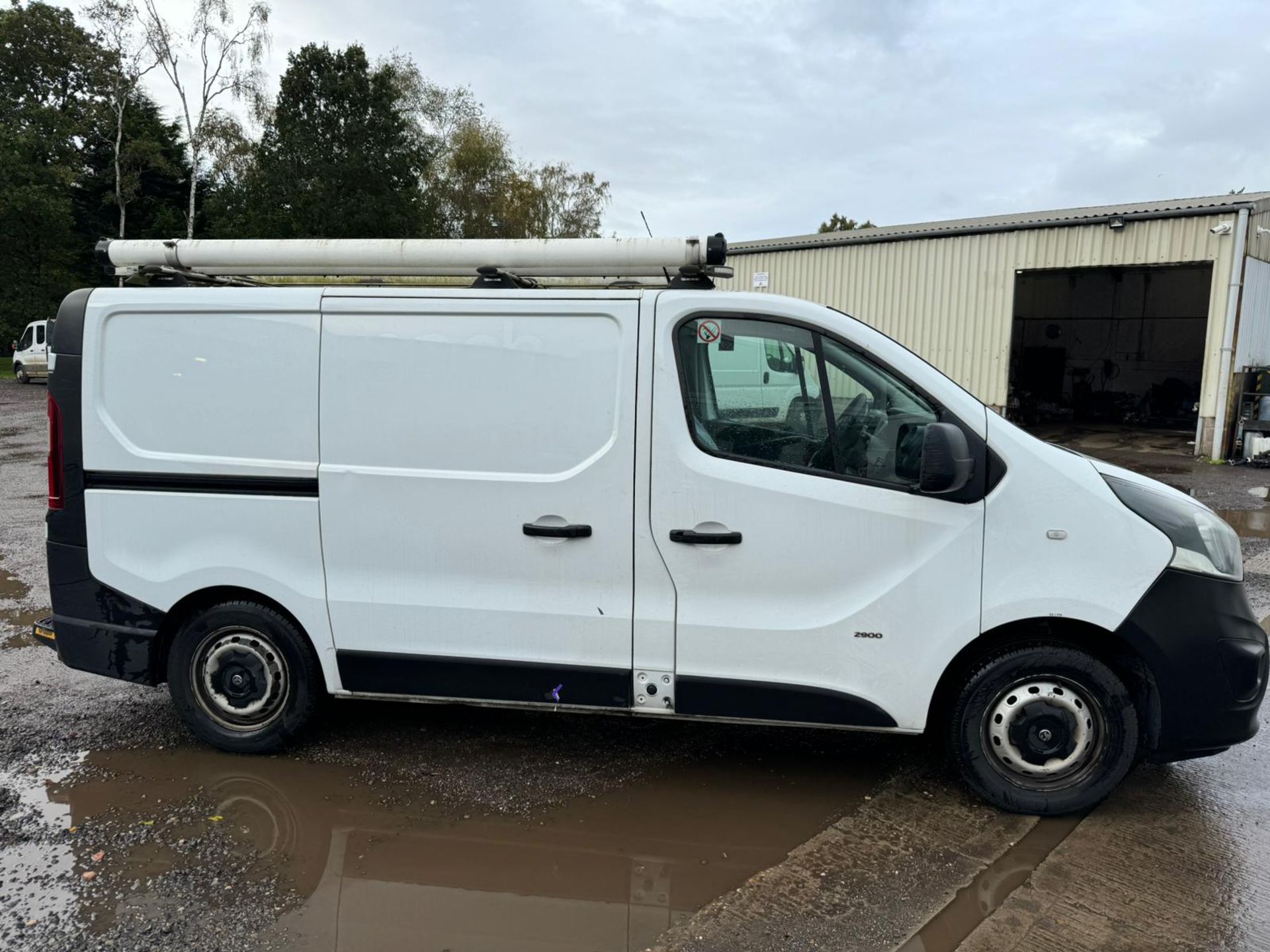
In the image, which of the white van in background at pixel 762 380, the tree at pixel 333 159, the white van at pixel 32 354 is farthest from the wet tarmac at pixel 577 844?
the tree at pixel 333 159

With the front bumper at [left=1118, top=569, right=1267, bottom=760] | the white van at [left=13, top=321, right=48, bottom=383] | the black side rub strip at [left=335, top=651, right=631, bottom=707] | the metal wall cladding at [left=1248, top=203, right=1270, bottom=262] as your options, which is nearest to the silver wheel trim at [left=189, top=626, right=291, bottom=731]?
the black side rub strip at [left=335, top=651, right=631, bottom=707]

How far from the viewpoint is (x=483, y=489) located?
3.72m

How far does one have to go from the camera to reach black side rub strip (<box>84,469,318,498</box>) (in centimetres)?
388

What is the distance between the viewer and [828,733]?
4488 millimetres

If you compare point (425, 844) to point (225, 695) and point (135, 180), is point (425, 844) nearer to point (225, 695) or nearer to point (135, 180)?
point (225, 695)

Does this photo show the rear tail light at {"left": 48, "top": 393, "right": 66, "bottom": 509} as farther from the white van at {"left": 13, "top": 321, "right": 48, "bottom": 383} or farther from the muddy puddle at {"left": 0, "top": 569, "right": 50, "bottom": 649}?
the white van at {"left": 13, "top": 321, "right": 48, "bottom": 383}

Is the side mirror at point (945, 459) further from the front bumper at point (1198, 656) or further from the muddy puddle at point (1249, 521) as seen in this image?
the muddy puddle at point (1249, 521)

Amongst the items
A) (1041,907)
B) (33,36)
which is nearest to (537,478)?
(1041,907)

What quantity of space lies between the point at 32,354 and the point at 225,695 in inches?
1235

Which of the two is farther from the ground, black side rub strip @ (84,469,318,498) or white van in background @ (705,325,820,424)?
white van in background @ (705,325,820,424)

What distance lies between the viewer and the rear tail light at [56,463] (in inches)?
157

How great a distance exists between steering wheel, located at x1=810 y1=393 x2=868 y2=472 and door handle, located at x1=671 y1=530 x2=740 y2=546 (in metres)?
0.44

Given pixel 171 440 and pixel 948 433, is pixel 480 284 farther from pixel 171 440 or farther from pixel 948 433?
pixel 948 433

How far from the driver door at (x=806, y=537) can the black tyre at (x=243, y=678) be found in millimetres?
1780
